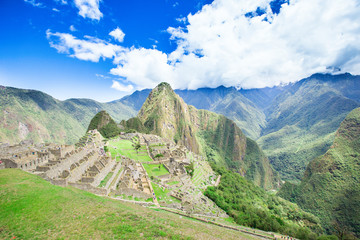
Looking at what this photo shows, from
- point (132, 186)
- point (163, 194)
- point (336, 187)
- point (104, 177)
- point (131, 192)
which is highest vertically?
point (104, 177)

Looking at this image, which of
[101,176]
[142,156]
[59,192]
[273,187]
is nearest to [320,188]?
[273,187]

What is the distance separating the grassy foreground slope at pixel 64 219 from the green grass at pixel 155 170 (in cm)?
2583

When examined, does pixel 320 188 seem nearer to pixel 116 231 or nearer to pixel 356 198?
pixel 356 198

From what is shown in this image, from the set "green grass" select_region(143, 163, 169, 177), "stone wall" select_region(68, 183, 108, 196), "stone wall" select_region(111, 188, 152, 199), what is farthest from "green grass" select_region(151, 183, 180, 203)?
"stone wall" select_region(68, 183, 108, 196)

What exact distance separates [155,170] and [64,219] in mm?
Answer: 33219

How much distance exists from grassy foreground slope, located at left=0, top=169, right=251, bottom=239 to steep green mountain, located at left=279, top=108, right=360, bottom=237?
99.9 m

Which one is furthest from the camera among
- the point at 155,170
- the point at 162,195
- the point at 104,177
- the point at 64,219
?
the point at 155,170

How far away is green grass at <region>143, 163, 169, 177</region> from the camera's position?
4499 cm

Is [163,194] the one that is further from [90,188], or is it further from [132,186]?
[90,188]

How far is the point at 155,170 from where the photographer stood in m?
47.8

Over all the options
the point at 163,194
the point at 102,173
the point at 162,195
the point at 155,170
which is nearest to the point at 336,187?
the point at 155,170

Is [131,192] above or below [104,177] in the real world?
below

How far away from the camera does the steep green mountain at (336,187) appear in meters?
82.6

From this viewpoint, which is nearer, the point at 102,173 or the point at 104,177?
the point at 102,173
